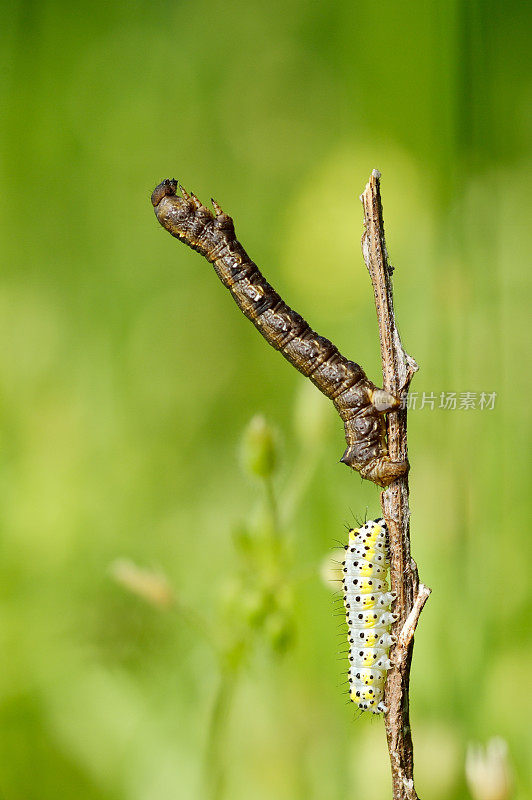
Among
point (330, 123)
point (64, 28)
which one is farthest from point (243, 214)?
point (64, 28)

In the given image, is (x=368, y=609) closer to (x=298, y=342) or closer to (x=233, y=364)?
(x=298, y=342)

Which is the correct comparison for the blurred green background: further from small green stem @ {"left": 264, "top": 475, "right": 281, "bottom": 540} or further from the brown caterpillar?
the brown caterpillar

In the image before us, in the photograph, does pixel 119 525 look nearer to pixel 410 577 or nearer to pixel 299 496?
pixel 299 496

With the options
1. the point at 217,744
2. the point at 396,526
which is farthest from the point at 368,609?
the point at 217,744

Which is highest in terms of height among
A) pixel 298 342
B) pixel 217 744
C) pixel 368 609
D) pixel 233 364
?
pixel 233 364

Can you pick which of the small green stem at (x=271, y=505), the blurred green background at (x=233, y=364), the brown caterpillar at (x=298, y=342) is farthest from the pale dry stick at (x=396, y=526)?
the blurred green background at (x=233, y=364)

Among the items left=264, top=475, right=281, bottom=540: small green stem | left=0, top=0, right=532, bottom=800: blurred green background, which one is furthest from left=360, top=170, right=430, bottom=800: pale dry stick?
left=0, top=0, right=532, bottom=800: blurred green background
